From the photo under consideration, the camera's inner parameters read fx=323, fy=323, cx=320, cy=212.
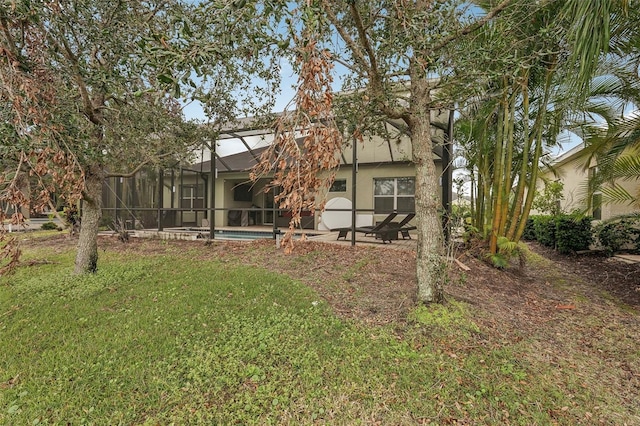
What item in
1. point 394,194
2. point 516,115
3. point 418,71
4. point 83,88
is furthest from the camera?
point 394,194

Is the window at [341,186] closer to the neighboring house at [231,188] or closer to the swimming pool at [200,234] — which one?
the neighboring house at [231,188]

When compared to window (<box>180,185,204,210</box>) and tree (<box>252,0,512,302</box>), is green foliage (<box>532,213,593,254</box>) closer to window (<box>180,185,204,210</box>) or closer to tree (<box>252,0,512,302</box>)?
tree (<box>252,0,512,302</box>)

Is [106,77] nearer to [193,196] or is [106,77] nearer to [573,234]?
[193,196]

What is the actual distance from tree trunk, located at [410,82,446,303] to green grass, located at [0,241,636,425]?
29 centimetres

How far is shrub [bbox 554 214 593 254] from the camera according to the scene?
893 cm

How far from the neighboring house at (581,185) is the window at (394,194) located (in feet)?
13.6

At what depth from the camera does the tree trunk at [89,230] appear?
5441 mm

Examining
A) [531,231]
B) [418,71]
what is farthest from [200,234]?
[531,231]

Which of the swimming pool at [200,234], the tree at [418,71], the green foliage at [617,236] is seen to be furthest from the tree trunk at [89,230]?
the green foliage at [617,236]

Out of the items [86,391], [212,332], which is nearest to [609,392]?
[212,332]

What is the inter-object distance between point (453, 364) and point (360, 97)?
3122 mm

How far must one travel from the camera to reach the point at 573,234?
9109 mm

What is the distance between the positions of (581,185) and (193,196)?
12.7 meters

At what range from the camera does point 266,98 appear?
5.63 metres
